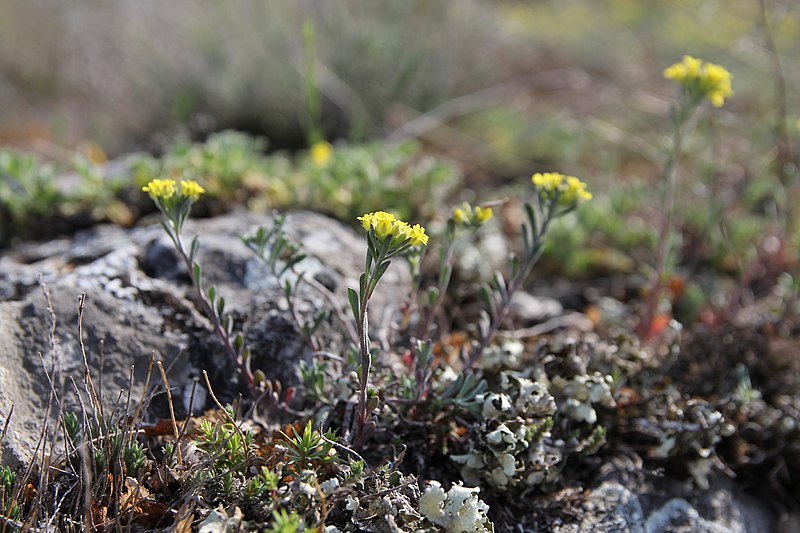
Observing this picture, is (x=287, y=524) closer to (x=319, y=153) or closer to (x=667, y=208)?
(x=667, y=208)

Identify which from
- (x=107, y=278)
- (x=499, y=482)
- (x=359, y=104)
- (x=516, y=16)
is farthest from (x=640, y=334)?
(x=516, y=16)

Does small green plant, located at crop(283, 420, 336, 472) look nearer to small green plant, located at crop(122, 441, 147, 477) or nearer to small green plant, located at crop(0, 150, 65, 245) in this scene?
small green plant, located at crop(122, 441, 147, 477)

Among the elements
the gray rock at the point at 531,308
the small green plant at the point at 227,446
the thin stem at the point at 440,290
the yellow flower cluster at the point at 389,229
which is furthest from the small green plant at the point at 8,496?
the gray rock at the point at 531,308

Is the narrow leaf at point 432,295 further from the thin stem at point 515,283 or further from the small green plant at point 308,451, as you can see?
the small green plant at point 308,451

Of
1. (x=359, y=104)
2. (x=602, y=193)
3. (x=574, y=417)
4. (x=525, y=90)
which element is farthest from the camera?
(x=525, y=90)

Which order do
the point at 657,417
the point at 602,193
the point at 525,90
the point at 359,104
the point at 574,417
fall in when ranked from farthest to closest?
the point at 525,90 → the point at 359,104 → the point at 602,193 → the point at 657,417 → the point at 574,417

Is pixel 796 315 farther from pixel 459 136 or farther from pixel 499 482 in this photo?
pixel 459 136

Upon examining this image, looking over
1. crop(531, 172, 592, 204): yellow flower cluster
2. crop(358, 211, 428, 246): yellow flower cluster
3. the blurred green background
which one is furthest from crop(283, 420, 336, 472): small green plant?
the blurred green background
